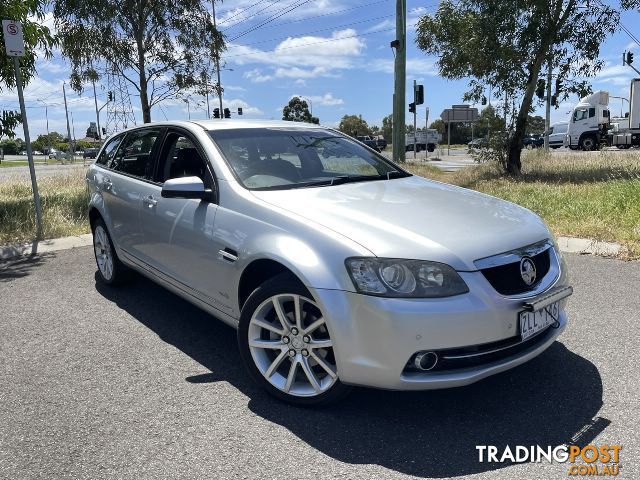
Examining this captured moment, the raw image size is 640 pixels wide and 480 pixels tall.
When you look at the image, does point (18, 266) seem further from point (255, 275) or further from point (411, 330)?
point (411, 330)

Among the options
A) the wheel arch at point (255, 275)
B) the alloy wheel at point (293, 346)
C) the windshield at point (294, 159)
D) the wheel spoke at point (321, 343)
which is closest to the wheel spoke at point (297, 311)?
the alloy wheel at point (293, 346)

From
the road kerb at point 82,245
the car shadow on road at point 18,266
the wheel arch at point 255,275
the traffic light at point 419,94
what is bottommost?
the car shadow on road at point 18,266

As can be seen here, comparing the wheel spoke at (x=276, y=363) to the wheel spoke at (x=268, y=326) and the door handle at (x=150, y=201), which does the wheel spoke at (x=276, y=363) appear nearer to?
the wheel spoke at (x=268, y=326)

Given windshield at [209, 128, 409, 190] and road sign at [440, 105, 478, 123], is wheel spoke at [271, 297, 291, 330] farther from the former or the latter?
road sign at [440, 105, 478, 123]

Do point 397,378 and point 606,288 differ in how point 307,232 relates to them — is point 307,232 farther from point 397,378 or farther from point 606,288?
point 606,288

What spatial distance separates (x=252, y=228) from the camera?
10.3 ft

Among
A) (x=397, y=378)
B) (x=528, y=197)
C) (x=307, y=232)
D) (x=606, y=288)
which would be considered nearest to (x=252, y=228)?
(x=307, y=232)

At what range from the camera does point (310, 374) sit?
2887mm

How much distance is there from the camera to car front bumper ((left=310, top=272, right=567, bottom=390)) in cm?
252

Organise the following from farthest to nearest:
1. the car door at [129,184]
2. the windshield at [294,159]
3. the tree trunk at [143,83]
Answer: the tree trunk at [143,83]
the car door at [129,184]
the windshield at [294,159]

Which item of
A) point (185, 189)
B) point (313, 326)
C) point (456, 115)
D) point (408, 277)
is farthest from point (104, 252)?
point (456, 115)

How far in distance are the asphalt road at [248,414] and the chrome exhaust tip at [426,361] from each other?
1.21 ft

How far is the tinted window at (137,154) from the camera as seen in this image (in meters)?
4.50

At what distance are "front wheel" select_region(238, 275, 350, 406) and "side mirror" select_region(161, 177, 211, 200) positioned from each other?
0.85 m
